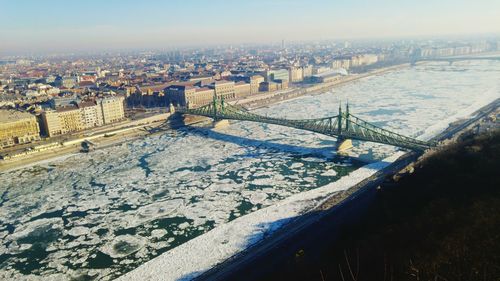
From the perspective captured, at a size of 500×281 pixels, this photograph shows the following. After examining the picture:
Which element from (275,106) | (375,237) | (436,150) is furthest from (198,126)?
(375,237)

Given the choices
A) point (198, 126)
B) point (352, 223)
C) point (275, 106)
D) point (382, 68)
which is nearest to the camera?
point (352, 223)

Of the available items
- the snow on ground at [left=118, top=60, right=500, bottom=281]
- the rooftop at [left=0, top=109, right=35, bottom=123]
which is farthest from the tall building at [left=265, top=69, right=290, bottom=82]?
the snow on ground at [left=118, top=60, right=500, bottom=281]

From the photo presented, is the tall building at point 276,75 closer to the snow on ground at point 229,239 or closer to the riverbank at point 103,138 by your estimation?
the riverbank at point 103,138

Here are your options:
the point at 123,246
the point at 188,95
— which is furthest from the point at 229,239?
the point at 188,95

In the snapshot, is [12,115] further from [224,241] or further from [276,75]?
[276,75]

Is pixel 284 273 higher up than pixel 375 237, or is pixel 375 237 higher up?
pixel 375 237

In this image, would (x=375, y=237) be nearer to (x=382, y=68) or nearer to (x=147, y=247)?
(x=147, y=247)
